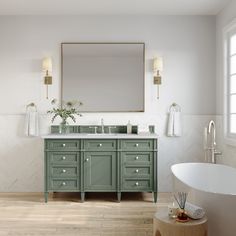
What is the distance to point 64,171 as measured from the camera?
180 inches

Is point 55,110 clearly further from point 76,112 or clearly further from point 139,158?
point 139,158

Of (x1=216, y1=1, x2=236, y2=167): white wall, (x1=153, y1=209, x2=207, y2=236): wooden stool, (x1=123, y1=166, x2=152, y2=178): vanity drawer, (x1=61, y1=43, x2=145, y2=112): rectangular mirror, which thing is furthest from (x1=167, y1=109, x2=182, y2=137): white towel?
(x1=153, y1=209, x2=207, y2=236): wooden stool

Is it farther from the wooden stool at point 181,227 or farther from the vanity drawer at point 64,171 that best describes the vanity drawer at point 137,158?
the wooden stool at point 181,227

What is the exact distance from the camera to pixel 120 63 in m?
5.07

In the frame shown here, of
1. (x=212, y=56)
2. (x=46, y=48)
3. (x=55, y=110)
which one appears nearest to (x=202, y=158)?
(x=212, y=56)

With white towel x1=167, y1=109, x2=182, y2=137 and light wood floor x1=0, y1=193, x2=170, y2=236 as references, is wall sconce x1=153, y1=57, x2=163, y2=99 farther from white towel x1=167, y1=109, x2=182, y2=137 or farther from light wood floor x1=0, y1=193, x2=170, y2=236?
light wood floor x1=0, y1=193, x2=170, y2=236

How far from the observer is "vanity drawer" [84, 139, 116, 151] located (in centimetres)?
455

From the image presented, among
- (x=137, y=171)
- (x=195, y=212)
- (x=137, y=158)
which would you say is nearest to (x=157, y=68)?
(x=137, y=158)

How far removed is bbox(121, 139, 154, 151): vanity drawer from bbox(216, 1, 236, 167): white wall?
1.02 m

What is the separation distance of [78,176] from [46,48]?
1.93m

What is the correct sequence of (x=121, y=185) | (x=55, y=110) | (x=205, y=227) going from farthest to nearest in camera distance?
(x=55, y=110) → (x=121, y=185) → (x=205, y=227)

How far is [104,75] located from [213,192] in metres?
2.75

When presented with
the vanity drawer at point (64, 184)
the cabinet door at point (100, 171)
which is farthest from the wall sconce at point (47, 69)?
the vanity drawer at point (64, 184)

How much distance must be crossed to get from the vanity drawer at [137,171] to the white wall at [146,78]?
2.02 ft
